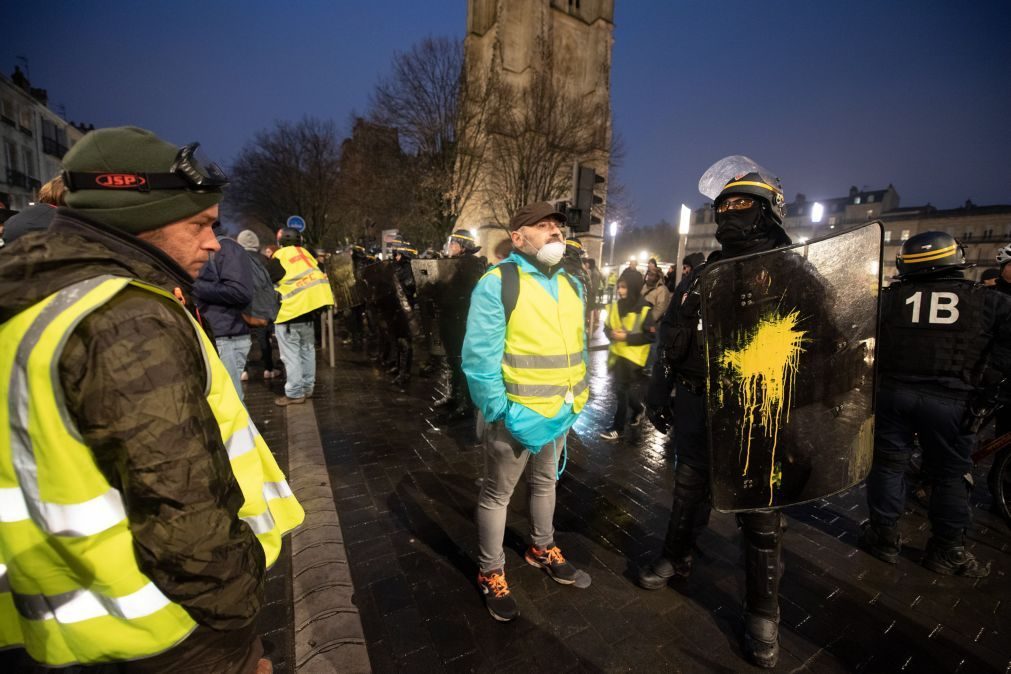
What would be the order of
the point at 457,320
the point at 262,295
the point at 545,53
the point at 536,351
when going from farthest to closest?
→ 1. the point at 545,53
2. the point at 457,320
3. the point at 262,295
4. the point at 536,351

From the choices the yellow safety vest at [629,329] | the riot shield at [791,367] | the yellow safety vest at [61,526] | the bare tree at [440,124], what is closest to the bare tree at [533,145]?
the bare tree at [440,124]

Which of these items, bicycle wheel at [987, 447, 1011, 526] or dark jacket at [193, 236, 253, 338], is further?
dark jacket at [193, 236, 253, 338]

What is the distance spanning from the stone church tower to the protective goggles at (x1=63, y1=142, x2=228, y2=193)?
2146 centimetres

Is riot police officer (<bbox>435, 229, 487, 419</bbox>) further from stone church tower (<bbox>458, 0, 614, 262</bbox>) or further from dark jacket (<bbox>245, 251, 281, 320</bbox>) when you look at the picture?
stone church tower (<bbox>458, 0, 614, 262</bbox>)

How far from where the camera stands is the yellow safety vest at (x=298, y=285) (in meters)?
5.72

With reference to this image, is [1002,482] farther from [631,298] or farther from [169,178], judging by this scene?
[169,178]

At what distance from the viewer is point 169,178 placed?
1.22 m

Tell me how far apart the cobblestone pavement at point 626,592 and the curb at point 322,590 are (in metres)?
0.09

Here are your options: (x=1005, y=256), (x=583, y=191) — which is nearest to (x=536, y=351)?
(x=583, y=191)

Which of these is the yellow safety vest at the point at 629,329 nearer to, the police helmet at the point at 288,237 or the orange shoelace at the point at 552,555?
the orange shoelace at the point at 552,555

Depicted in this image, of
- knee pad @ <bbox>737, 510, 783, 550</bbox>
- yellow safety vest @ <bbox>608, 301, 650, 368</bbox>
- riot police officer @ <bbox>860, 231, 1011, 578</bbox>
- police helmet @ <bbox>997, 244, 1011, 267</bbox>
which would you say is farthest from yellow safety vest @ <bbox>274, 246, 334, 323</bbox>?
police helmet @ <bbox>997, 244, 1011, 267</bbox>

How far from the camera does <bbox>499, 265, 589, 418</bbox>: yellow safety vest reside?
237cm

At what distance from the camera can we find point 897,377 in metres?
3.01

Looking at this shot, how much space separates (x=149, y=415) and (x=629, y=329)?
177 inches
